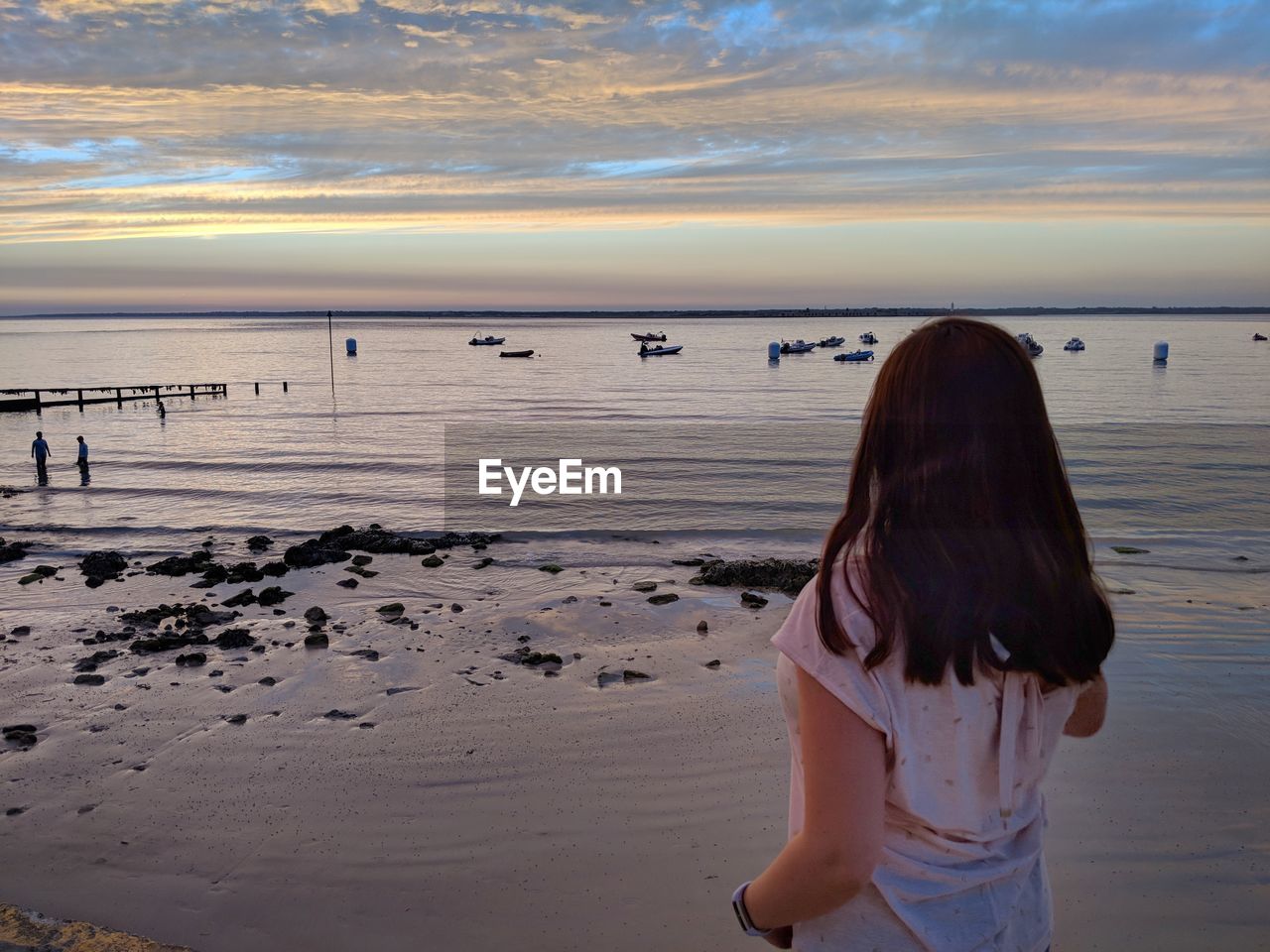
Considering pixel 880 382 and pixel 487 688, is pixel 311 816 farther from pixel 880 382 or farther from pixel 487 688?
pixel 880 382

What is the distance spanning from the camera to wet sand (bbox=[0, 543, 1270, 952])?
593 centimetres

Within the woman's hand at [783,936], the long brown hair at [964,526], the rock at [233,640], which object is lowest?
the rock at [233,640]

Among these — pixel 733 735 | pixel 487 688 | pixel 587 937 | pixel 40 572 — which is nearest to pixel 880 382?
pixel 587 937

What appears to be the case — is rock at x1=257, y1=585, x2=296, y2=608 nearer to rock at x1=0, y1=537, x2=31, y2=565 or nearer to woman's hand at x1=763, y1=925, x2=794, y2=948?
rock at x1=0, y1=537, x2=31, y2=565

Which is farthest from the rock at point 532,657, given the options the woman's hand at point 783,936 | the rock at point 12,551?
the rock at point 12,551

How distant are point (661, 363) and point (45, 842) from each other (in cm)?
8959

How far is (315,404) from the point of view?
5369 cm

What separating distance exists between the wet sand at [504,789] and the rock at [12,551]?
5297 mm

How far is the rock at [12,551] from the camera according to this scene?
16.9 metres

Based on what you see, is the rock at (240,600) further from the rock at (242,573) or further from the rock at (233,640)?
the rock at (233,640)

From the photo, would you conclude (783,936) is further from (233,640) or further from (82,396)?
A: (82,396)

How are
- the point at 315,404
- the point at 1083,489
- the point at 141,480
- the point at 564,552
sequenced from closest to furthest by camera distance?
the point at 564,552
the point at 1083,489
the point at 141,480
the point at 315,404

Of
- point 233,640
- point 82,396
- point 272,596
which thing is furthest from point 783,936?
point 82,396

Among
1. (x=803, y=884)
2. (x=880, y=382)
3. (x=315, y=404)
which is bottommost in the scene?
(x=315, y=404)
